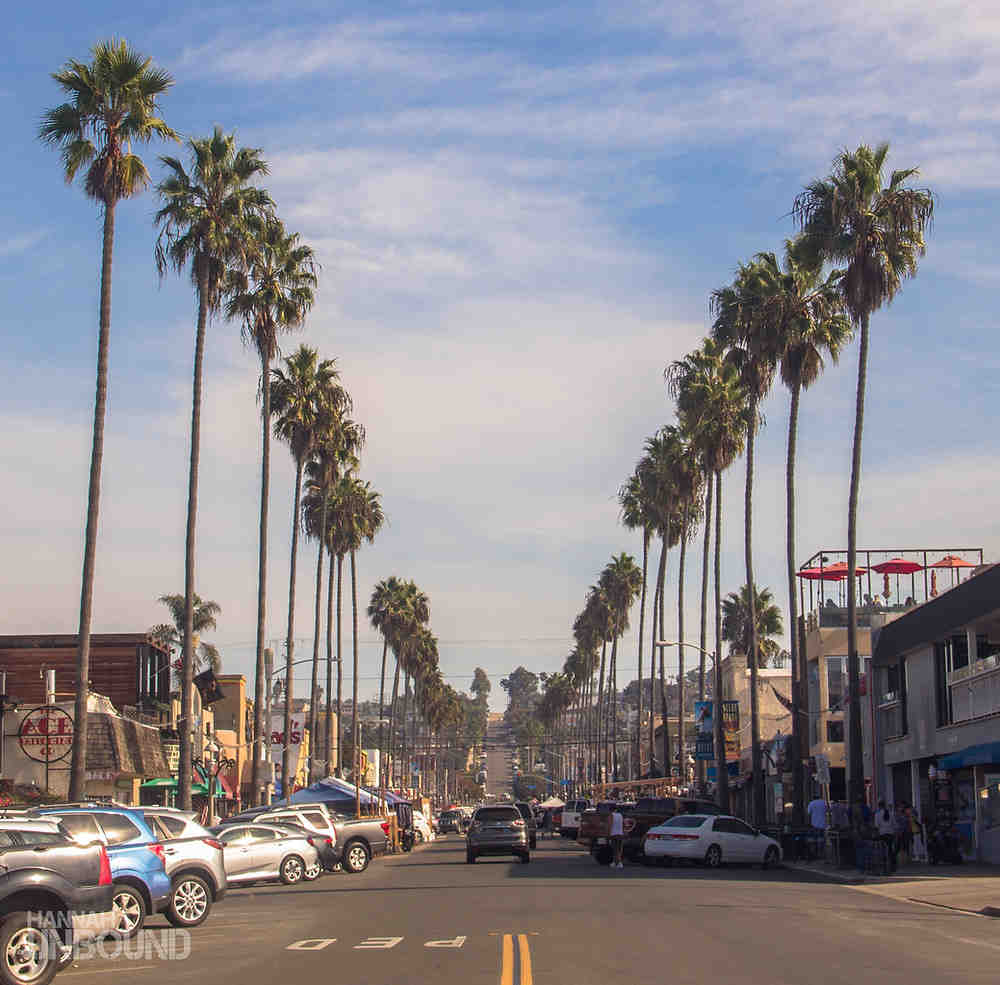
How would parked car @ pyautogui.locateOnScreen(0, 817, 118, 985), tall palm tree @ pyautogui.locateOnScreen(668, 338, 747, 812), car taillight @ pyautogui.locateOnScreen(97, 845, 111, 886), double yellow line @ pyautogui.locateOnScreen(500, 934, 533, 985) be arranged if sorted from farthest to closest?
tall palm tree @ pyautogui.locateOnScreen(668, 338, 747, 812), car taillight @ pyautogui.locateOnScreen(97, 845, 111, 886), double yellow line @ pyautogui.locateOnScreen(500, 934, 533, 985), parked car @ pyautogui.locateOnScreen(0, 817, 118, 985)

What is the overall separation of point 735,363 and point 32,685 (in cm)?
2868

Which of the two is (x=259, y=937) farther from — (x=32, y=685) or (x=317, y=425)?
(x=317, y=425)

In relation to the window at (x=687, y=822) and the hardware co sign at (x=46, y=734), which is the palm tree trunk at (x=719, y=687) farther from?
the hardware co sign at (x=46, y=734)

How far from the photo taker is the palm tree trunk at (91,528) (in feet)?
98.7

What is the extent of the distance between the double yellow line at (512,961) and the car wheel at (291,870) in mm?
14643

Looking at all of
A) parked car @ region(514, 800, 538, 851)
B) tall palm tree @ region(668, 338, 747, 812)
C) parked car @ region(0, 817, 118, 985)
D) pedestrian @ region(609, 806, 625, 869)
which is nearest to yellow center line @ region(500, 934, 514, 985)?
parked car @ region(0, 817, 118, 985)

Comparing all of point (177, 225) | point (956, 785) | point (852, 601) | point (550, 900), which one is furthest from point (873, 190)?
point (550, 900)

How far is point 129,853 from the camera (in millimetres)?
18734

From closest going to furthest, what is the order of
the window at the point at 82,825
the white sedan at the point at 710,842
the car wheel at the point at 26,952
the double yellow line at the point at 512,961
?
1. the car wheel at the point at 26,952
2. the double yellow line at the point at 512,961
3. the window at the point at 82,825
4. the white sedan at the point at 710,842

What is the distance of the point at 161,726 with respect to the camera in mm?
53875

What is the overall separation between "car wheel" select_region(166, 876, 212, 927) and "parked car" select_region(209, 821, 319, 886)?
9100 mm

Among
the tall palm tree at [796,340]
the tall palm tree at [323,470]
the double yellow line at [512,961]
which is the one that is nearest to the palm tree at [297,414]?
the tall palm tree at [323,470]

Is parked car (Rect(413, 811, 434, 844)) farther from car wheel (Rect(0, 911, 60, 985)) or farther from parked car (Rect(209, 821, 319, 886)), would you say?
car wheel (Rect(0, 911, 60, 985))

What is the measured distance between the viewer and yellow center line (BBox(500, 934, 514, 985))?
13311 millimetres
